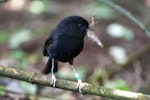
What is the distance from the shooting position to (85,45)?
7734 millimetres

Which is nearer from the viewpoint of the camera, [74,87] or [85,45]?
[74,87]

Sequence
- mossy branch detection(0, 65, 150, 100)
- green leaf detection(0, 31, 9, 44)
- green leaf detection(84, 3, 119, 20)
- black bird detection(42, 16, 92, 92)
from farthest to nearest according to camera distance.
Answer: green leaf detection(84, 3, 119, 20), green leaf detection(0, 31, 9, 44), black bird detection(42, 16, 92, 92), mossy branch detection(0, 65, 150, 100)

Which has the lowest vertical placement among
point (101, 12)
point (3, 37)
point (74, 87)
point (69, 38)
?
point (74, 87)

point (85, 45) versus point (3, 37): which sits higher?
point (3, 37)

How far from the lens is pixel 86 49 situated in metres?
7.64

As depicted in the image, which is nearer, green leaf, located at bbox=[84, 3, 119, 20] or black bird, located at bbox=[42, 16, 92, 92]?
black bird, located at bbox=[42, 16, 92, 92]

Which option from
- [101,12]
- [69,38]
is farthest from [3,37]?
[69,38]

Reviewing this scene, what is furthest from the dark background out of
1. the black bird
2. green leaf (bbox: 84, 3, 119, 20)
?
the black bird

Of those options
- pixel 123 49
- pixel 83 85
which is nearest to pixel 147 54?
pixel 123 49

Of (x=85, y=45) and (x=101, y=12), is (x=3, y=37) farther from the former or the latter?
(x=101, y=12)

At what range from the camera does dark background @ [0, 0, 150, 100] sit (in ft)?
20.7

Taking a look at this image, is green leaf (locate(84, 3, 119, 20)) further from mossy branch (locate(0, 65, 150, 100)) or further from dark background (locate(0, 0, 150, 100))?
mossy branch (locate(0, 65, 150, 100))

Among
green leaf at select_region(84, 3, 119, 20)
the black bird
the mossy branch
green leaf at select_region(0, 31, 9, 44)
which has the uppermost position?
green leaf at select_region(84, 3, 119, 20)

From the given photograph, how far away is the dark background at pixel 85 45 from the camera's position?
20.7 ft
